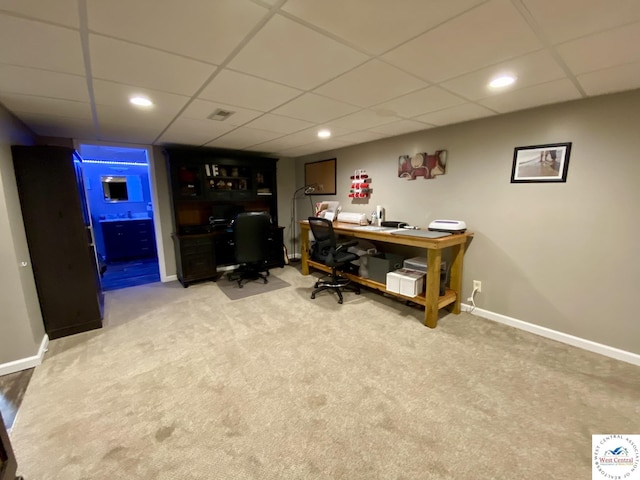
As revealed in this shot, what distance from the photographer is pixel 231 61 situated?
1.48 meters

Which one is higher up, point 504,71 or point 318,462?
point 504,71

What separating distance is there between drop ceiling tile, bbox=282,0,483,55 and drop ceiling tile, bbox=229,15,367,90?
0.09 metres

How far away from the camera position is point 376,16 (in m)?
1.12

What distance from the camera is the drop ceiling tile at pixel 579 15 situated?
1041mm

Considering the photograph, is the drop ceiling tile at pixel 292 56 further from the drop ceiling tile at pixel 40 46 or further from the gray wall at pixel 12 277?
the gray wall at pixel 12 277

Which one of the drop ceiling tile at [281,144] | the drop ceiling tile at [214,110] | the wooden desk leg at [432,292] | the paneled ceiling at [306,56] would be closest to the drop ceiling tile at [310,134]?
the drop ceiling tile at [281,144]

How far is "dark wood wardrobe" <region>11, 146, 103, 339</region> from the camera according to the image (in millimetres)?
2359

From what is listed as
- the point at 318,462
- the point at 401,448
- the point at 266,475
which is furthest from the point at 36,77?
the point at 401,448

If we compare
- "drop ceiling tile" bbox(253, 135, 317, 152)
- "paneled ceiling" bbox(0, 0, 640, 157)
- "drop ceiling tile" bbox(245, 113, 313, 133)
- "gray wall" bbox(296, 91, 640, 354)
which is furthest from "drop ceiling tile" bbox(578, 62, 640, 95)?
"drop ceiling tile" bbox(253, 135, 317, 152)

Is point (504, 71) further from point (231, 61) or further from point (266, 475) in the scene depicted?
point (266, 475)

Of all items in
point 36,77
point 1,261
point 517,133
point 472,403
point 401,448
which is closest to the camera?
point 401,448

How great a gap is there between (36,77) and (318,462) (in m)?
2.72

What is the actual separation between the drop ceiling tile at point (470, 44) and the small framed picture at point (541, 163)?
4.25 feet

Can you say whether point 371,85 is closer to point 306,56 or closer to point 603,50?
point 306,56
